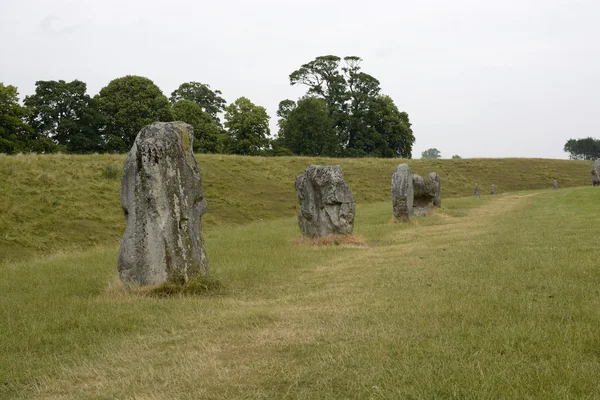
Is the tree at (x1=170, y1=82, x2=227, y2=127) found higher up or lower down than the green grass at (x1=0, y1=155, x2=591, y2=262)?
higher up

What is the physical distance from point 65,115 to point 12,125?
6.54 m

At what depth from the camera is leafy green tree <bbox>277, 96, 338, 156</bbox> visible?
70438 mm

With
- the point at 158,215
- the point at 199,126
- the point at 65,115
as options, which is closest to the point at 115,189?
the point at 158,215

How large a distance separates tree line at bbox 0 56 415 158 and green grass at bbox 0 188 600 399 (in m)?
40.6

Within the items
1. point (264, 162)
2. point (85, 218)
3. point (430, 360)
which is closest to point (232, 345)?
point (430, 360)

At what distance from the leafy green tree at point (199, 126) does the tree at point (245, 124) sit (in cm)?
323

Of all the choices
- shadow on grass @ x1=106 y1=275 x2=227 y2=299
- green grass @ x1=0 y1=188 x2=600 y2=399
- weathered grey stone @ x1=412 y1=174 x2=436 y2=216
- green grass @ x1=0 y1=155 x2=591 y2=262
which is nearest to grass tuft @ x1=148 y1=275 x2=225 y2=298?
shadow on grass @ x1=106 y1=275 x2=227 y2=299

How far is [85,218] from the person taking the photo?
23781mm

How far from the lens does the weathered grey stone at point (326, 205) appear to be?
17.4 meters

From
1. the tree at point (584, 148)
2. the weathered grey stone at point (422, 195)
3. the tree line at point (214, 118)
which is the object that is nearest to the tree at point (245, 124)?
the tree line at point (214, 118)

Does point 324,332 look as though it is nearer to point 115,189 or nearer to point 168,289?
point 168,289

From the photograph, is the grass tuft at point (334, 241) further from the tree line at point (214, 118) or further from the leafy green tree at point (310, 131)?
the leafy green tree at point (310, 131)

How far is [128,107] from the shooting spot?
52.9 meters

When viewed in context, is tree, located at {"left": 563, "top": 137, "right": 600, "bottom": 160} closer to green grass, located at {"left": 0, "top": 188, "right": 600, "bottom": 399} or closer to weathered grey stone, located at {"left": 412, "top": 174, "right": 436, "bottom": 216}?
weathered grey stone, located at {"left": 412, "top": 174, "right": 436, "bottom": 216}
